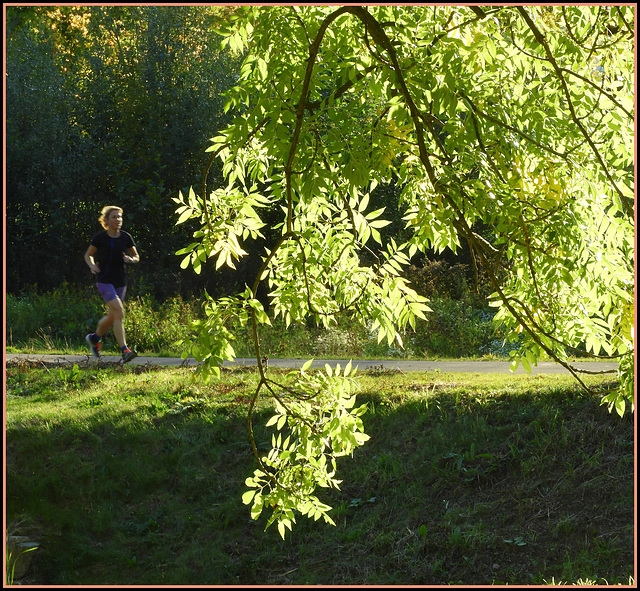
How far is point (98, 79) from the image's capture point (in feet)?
49.5

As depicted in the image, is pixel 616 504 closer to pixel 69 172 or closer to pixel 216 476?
pixel 216 476

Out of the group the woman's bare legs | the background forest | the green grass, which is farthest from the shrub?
the green grass

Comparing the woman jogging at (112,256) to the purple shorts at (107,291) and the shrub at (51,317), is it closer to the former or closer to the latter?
the purple shorts at (107,291)

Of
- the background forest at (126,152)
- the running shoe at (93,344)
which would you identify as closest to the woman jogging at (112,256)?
the running shoe at (93,344)

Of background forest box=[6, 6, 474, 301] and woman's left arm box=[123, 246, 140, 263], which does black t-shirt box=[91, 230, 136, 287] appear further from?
background forest box=[6, 6, 474, 301]

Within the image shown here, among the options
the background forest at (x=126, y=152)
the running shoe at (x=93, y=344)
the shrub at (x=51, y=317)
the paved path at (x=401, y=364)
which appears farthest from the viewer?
the background forest at (x=126, y=152)

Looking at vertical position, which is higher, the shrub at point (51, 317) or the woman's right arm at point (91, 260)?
the woman's right arm at point (91, 260)

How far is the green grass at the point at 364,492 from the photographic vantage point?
4957mm

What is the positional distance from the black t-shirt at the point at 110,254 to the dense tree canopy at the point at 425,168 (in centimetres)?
482

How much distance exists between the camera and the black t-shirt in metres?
7.89

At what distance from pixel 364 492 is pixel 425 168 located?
3.75 metres

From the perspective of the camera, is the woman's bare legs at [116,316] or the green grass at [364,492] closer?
the green grass at [364,492]

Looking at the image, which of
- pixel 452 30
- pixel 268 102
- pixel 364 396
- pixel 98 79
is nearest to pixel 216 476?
pixel 364 396

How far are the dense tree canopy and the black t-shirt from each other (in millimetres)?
4823
